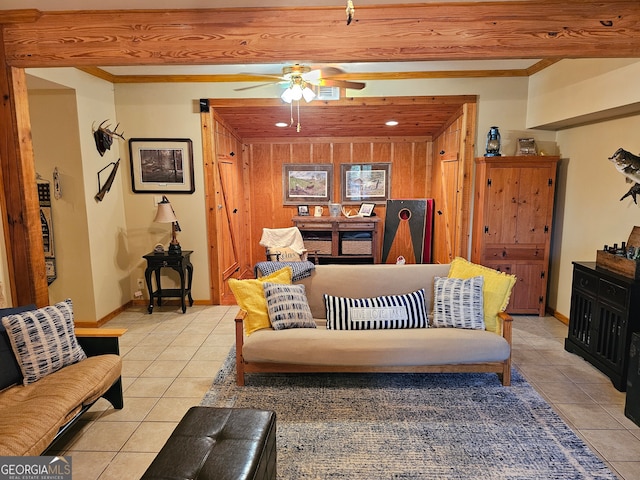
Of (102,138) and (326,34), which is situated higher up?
(326,34)

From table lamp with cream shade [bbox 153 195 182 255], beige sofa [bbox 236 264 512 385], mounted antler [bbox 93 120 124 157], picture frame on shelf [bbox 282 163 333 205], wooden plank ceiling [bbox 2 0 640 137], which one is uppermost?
wooden plank ceiling [bbox 2 0 640 137]

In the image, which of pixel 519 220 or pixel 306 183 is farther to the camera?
pixel 306 183

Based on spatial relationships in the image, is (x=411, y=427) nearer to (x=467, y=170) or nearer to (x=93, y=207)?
(x=467, y=170)

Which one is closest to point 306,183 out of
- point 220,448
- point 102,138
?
point 102,138

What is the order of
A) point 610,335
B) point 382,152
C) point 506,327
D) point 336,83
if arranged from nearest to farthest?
point 506,327 < point 610,335 < point 336,83 < point 382,152

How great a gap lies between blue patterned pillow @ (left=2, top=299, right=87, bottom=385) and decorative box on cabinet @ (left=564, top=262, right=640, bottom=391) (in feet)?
12.1

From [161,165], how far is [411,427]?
3.88 meters

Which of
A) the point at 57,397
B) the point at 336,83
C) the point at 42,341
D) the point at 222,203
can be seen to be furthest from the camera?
the point at 222,203

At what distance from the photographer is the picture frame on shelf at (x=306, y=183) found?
6.52m

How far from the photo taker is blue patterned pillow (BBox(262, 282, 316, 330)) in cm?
293

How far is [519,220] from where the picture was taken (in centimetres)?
425

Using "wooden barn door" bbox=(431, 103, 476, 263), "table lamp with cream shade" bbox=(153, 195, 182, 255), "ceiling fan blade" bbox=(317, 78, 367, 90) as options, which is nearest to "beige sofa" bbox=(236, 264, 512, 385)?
"wooden barn door" bbox=(431, 103, 476, 263)

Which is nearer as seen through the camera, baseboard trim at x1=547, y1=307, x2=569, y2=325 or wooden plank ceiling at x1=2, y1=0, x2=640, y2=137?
wooden plank ceiling at x1=2, y1=0, x2=640, y2=137

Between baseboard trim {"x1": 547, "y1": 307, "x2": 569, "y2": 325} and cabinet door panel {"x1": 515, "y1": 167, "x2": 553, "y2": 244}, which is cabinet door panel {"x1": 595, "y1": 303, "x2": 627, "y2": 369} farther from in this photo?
cabinet door panel {"x1": 515, "y1": 167, "x2": 553, "y2": 244}
